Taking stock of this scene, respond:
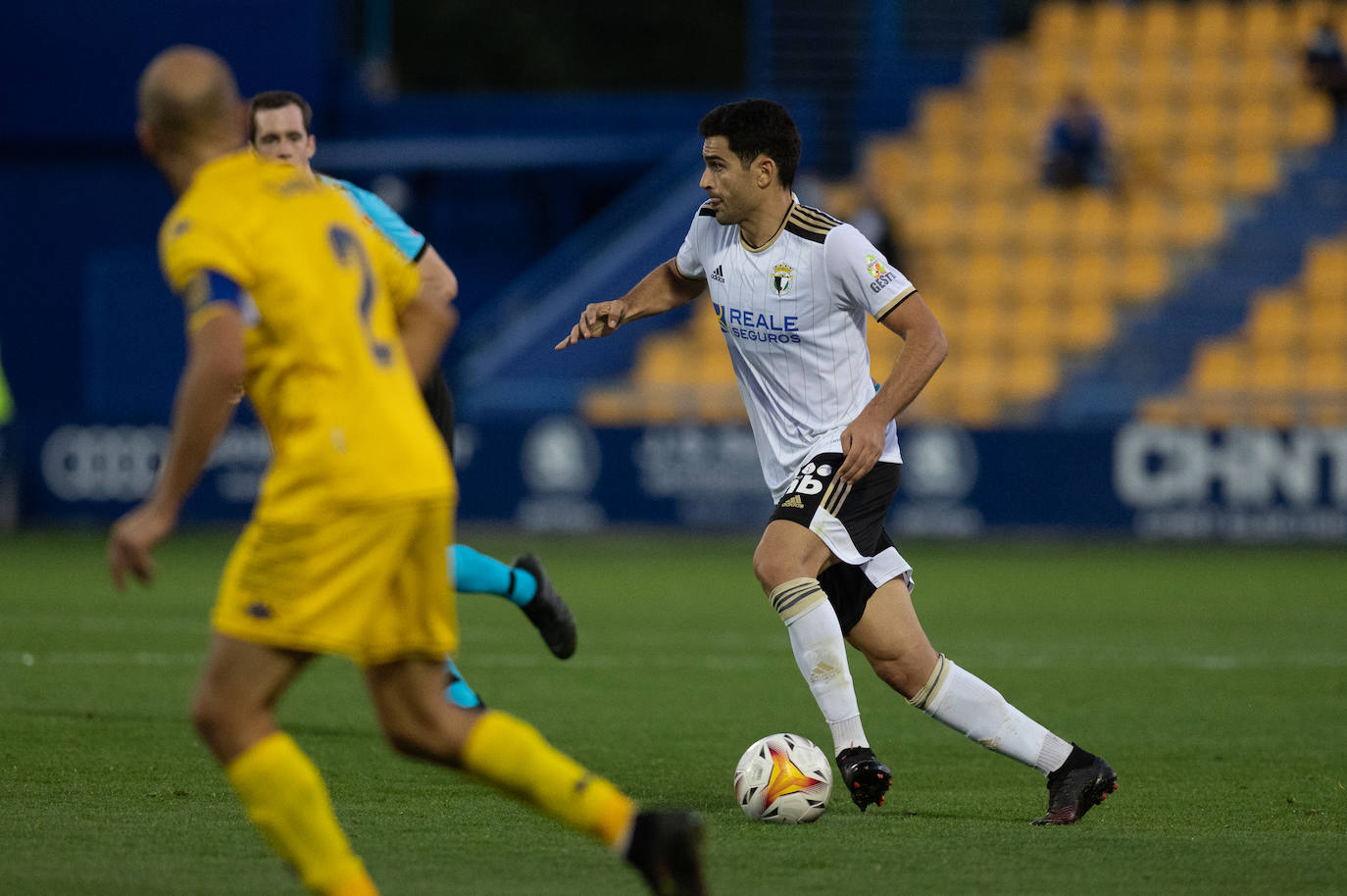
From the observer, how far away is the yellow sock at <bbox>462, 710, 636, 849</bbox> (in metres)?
3.95

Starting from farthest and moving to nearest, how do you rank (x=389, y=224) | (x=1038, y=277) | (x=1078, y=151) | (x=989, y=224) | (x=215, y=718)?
1. (x=989, y=224)
2. (x=1078, y=151)
3. (x=1038, y=277)
4. (x=389, y=224)
5. (x=215, y=718)

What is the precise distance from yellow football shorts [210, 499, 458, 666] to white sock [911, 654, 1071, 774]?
2305 mm

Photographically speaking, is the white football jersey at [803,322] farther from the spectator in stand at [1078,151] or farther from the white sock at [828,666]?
the spectator in stand at [1078,151]

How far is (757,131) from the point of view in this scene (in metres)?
5.79

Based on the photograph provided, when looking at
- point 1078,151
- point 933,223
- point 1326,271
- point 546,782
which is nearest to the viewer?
point 546,782

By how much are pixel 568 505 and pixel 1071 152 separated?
7655 millimetres

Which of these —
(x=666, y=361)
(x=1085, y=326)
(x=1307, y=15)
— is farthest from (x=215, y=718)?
(x=1307, y=15)

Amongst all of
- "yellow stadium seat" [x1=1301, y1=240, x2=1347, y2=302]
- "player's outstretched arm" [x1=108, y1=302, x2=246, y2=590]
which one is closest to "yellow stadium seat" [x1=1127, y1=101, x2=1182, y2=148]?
"yellow stadium seat" [x1=1301, y1=240, x2=1347, y2=302]

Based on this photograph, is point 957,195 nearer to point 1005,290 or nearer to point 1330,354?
point 1005,290

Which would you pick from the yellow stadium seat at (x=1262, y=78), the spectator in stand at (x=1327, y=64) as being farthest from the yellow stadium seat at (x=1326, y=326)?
the yellow stadium seat at (x=1262, y=78)

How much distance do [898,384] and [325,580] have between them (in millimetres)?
2335

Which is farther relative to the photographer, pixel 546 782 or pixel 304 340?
pixel 546 782

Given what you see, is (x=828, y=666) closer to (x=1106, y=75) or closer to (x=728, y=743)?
(x=728, y=743)

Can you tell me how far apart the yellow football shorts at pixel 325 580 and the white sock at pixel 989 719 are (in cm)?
231
